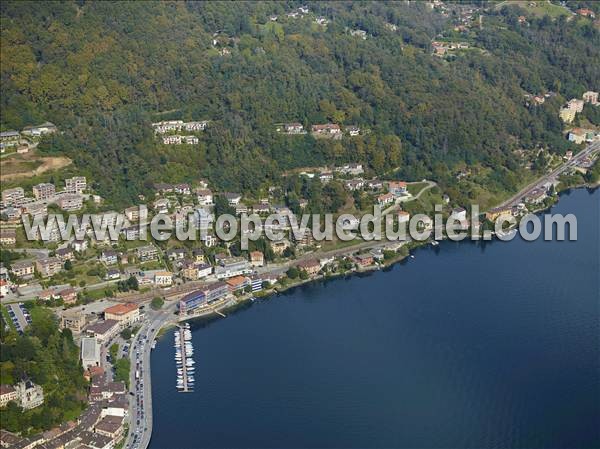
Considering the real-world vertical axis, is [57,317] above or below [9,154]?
below

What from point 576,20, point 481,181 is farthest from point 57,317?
point 576,20

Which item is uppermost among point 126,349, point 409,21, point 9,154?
point 409,21

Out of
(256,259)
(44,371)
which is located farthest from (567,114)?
(44,371)

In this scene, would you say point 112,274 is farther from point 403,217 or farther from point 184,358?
point 403,217

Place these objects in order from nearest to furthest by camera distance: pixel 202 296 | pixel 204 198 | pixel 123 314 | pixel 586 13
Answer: pixel 123 314, pixel 202 296, pixel 204 198, pixel 586 13

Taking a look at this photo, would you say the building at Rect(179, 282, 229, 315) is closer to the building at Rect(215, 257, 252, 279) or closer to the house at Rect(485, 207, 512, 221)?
the building at Rect(215, 257, 252, 279)

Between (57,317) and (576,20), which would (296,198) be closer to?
(57,317)
